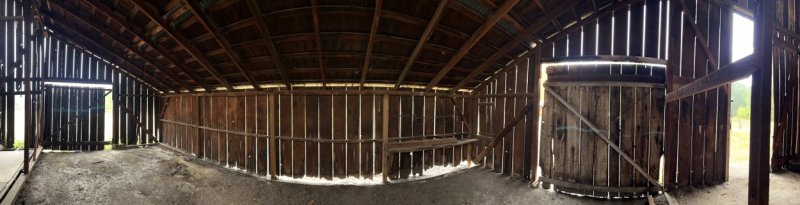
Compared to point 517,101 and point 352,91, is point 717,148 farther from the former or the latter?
point 352,91

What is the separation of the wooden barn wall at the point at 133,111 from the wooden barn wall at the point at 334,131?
6.82 m

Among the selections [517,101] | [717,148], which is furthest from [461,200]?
[717,148]

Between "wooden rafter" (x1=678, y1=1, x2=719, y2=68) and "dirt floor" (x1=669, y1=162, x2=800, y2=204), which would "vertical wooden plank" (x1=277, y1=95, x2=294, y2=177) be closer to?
"dirt floor" (x1=669, y1=162, x2=800, y2=204)

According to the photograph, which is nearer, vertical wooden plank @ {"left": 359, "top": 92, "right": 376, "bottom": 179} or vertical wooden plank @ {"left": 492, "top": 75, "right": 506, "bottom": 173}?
vertical wooden plank @ {"left": 359, "top": 92, "right": 376, "bottom": 179}

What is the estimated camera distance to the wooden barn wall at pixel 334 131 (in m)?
7.04

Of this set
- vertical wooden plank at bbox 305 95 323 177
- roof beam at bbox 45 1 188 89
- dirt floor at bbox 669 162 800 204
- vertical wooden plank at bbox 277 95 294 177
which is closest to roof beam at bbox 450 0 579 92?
dirt floor at bbox 669 162 800 204

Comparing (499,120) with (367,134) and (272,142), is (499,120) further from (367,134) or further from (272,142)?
(272,142)

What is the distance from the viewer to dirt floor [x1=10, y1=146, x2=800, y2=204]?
5.50 metres

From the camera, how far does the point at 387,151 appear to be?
666cm

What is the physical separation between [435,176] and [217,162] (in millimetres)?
7151

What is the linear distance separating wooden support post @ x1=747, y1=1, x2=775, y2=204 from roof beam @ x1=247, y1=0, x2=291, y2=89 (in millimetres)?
5699

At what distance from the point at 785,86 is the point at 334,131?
1049 centimetres

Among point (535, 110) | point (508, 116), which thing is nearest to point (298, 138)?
point (508, 116)

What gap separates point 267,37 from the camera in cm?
516
